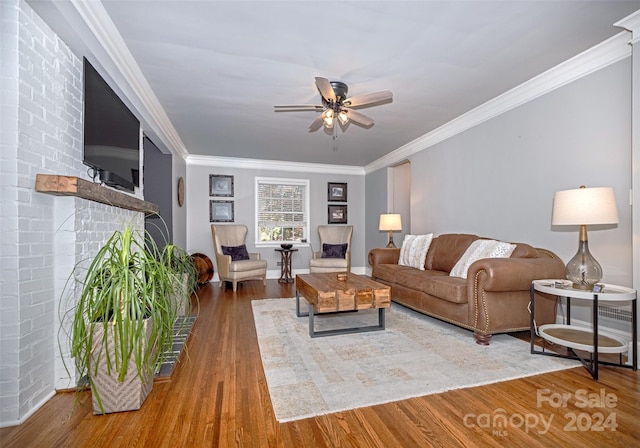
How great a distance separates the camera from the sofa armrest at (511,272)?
261 cm

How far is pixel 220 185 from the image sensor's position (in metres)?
6.38

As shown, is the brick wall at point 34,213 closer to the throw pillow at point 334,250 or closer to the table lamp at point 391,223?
the table lamp at point 391,223

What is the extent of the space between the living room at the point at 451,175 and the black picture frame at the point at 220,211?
0.92 metres

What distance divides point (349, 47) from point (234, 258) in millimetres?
4065

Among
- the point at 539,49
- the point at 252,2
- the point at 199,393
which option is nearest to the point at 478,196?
the point at 539,49

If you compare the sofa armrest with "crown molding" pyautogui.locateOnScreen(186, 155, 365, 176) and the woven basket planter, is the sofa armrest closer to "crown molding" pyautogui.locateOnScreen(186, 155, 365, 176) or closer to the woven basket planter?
the woven basket planter

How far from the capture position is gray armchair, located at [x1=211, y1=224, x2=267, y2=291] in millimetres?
5234

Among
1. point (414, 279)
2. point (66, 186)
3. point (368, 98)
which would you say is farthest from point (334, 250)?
point (66, 186)

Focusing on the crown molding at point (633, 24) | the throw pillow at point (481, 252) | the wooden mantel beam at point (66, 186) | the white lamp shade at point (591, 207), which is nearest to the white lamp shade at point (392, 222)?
the throw pillow at point (481, 252)

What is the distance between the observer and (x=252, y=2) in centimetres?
201

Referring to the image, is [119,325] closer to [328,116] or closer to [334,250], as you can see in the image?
[328,116]

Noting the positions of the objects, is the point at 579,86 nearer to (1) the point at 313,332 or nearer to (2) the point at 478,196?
(2) the point at 478,196

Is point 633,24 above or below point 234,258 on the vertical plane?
above

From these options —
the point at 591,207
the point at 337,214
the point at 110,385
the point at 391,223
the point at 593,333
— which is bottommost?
the point at 110,385
